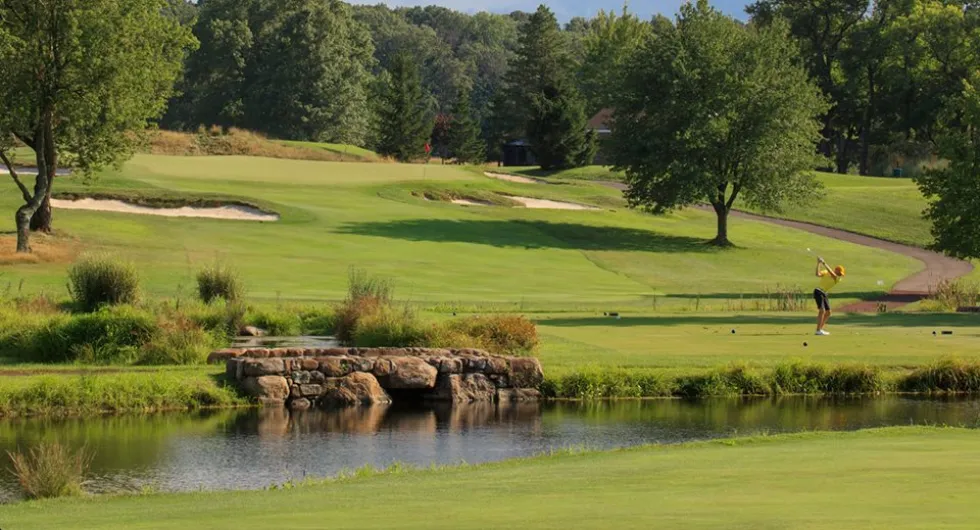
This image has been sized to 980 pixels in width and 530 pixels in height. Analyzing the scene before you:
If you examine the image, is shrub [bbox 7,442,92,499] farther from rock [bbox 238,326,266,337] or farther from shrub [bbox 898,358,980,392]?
shrub [bbox 898,358,980,392]

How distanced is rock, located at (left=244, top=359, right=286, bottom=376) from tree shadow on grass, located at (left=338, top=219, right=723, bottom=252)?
1247 inches

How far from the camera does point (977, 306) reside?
4453 cm

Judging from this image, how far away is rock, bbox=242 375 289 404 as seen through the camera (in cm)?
2773

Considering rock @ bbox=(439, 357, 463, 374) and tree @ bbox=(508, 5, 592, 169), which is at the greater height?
tree @ bbox=(508, 5, 592, 169)

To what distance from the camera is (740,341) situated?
3403 centimetres

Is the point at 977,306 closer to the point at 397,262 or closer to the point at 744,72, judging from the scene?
the point at 397,262

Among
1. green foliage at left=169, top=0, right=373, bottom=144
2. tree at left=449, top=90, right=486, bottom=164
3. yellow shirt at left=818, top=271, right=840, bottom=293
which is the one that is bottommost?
yellow shirt at left=818, top=271, right=840, bottom=293

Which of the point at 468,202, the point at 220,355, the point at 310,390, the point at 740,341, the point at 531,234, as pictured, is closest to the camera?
the point at 310,390

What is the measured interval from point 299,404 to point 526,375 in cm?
480

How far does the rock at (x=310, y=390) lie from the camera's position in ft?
92.5

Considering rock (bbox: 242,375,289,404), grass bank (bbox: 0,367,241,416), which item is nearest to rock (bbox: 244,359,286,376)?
rock (bbox: 242,375,289,404)

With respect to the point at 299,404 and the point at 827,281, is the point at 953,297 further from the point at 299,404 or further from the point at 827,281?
the point at 299,404

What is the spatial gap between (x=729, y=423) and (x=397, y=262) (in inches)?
1127

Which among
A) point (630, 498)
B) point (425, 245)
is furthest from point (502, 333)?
point (425, 245)
